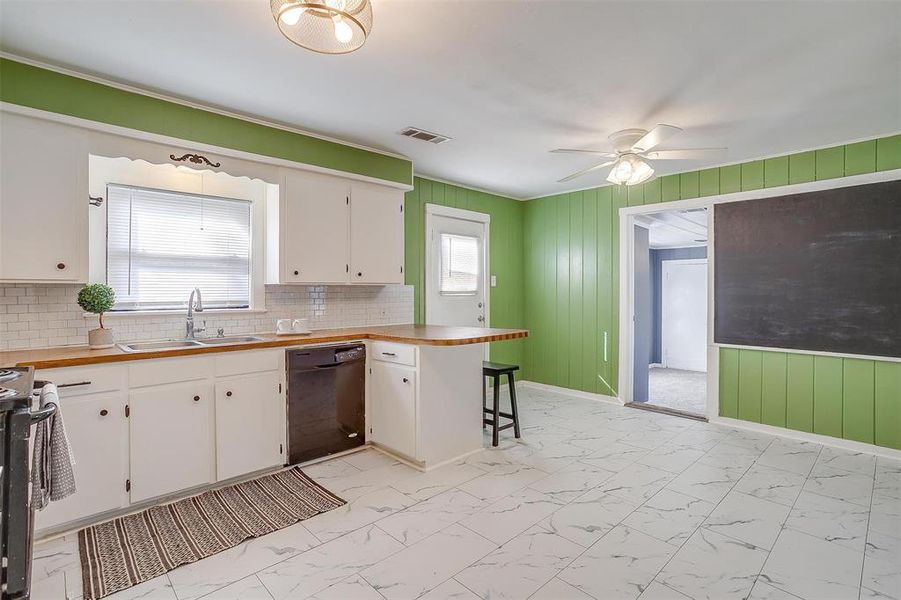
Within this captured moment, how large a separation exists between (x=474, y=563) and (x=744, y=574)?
46.9 inches

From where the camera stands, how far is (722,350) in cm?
→ 419

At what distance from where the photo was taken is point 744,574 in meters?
1.94

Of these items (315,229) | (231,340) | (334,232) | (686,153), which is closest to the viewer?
(686,153)

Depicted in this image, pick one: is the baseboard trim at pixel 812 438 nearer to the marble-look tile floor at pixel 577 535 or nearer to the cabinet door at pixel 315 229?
the marble-look tile floor at pixel 577 535

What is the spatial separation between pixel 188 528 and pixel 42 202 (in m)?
1.91

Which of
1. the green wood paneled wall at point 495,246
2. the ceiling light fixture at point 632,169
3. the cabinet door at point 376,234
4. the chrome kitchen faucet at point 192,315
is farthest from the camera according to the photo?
the green wood paneled wall at point 495,246

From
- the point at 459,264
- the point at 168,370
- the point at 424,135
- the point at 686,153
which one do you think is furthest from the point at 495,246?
the point at 168,370

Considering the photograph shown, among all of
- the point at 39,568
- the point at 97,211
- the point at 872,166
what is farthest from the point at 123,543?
the point at 872,166

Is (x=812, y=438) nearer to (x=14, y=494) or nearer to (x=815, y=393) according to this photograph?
(x=815, y=393)

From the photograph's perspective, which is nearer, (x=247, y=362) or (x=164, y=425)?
(x=164, y=425)

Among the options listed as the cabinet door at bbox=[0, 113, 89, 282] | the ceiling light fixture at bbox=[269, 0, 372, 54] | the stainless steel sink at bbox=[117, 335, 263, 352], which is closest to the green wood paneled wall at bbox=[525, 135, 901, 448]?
the stainless steel sink at bbox=[117, 335, 263, 352]

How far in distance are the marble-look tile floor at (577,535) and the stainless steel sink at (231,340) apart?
3.25 feet

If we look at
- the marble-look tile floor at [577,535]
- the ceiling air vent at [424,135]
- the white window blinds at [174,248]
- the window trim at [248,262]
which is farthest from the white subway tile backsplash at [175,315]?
the ceiling air vent at [424,135]

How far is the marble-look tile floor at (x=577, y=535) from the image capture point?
185cm
